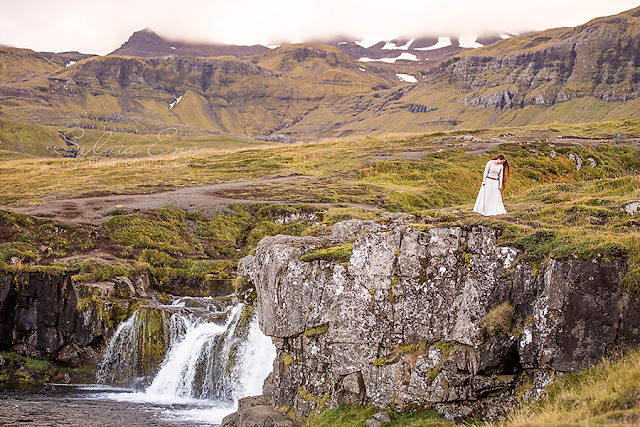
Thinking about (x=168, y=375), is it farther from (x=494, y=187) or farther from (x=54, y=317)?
(x=494, y=187)

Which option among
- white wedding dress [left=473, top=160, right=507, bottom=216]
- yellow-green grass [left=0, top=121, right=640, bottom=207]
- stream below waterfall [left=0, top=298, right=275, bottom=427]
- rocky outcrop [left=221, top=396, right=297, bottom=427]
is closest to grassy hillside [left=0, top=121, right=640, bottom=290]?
yellow-green grass [left=0, top=121, right=640, bottom=207]

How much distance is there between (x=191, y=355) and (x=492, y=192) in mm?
19280

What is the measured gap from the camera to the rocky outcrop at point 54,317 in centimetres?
3081

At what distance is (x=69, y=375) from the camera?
30203 mm

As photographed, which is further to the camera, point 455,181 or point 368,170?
point 368,170

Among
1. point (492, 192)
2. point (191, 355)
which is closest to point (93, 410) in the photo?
point (191, 355)

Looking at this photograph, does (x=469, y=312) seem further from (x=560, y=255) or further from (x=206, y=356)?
(x=206, y=356)

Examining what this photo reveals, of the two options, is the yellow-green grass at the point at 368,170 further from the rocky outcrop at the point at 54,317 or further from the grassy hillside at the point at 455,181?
the rocky outcrop at the point at 54,317

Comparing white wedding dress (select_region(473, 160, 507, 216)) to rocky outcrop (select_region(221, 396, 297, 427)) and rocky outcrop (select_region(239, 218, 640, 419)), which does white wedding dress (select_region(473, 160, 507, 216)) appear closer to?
rocky outcrop (select_region(239, 218, 640, 419))

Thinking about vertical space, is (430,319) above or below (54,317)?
above

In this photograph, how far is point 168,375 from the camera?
2877 centimetres

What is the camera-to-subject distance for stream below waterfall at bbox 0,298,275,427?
24.2 meters

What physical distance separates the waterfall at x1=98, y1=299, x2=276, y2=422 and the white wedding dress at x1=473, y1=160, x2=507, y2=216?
13.3 metres

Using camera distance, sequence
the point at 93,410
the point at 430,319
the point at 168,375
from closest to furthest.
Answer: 1. the point at 430,319
2. the point at 93,410
3. the point at 168,375
